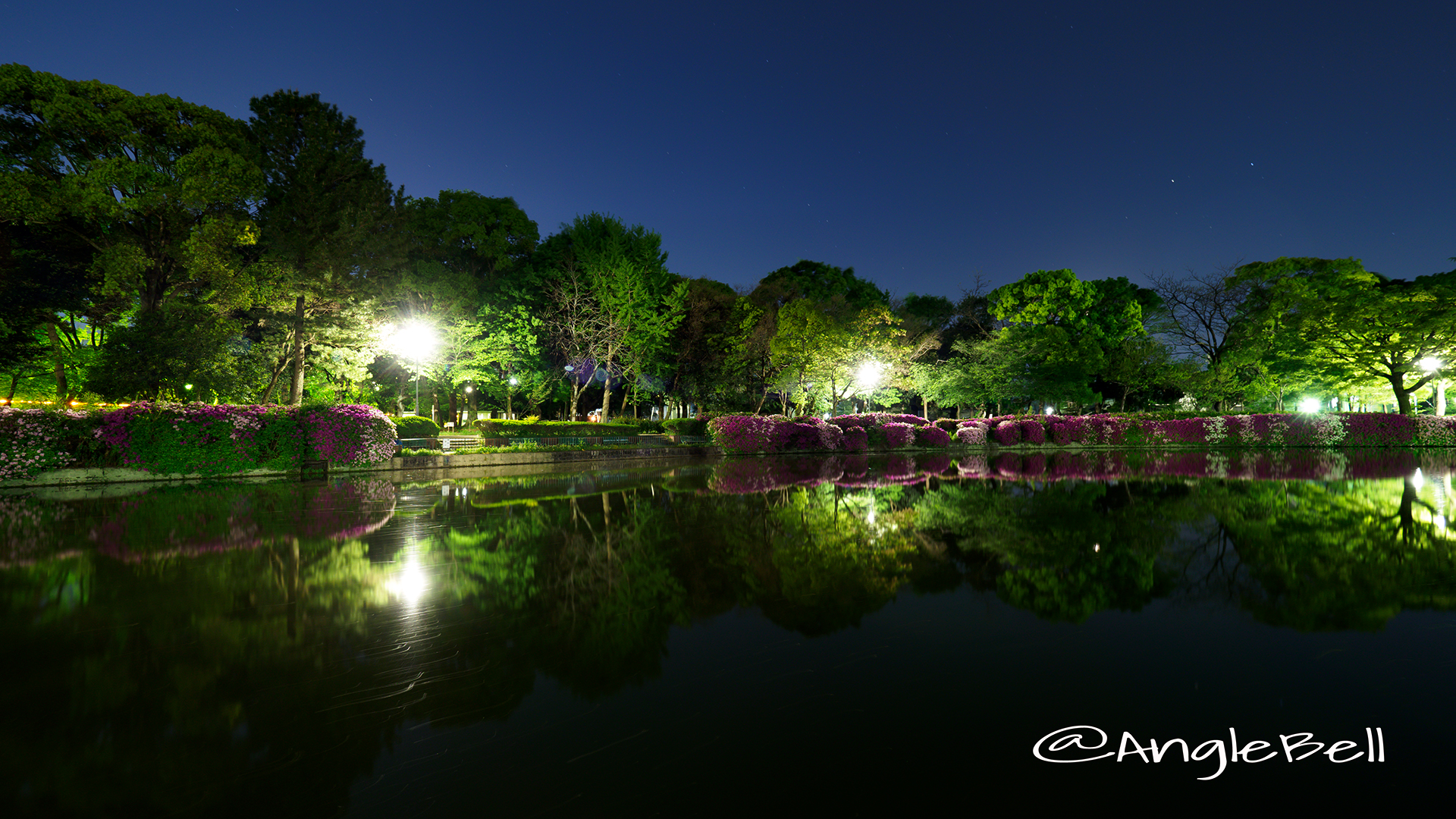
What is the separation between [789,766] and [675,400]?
134ft

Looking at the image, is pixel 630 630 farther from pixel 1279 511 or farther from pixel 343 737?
pixel 1279 511

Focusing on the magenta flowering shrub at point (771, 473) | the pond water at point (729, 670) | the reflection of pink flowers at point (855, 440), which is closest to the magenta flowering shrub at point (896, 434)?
the reflection of pink flowers at point (855, 440)

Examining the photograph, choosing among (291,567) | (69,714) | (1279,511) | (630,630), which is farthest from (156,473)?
(1279,511)

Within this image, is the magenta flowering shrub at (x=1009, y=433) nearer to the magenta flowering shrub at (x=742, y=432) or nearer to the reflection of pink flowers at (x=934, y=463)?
the reflection of pink flowers at (x=934, y=463)

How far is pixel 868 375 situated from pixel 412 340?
22.3 metres

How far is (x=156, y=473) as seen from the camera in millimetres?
15398

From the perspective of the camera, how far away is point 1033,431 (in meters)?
32.5

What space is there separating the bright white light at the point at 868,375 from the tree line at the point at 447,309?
0.56 ft

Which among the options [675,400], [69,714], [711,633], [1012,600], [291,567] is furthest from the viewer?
[675,400]

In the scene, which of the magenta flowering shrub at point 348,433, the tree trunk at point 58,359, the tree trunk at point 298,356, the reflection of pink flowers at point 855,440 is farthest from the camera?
the reflection of pink flowers at point 855,440

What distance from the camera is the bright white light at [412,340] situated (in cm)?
2547

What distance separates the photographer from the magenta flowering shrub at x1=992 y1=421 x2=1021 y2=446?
106 feet
